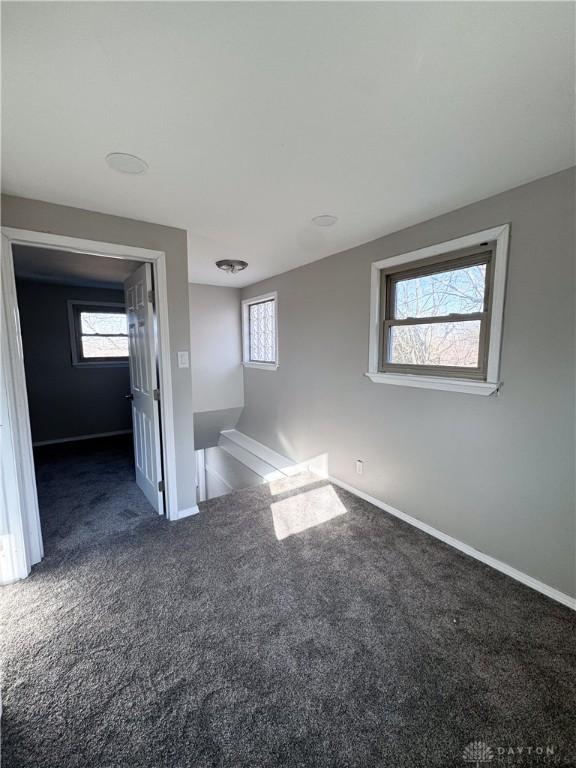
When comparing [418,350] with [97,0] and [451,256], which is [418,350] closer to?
[451,256]

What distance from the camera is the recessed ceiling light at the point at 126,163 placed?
159cm

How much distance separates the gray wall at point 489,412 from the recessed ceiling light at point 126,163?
75.5 inches

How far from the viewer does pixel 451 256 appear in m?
2.29

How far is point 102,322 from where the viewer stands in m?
4.98

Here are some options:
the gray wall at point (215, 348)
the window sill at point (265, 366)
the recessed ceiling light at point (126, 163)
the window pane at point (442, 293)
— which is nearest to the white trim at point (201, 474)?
the gray wall at point (215, 348)

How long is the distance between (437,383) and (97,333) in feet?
16.2

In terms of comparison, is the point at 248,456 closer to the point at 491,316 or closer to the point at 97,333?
the point at 97,333

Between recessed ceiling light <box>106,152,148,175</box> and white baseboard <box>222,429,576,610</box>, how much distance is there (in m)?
3.05

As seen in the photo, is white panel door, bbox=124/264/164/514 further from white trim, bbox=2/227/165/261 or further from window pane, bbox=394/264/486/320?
window pane, bbox=394/264/486/320

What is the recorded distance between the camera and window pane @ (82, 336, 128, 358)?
491 cm

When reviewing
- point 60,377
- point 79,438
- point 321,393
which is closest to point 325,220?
point 321,393

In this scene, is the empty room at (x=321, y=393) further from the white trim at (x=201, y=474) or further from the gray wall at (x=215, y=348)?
the white trim at (x=201, y=474)

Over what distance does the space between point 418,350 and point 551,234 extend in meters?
1.08

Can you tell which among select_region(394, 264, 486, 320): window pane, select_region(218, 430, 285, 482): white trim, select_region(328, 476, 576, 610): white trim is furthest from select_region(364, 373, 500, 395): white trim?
select_region(218, 430, 285, 482): white trim
